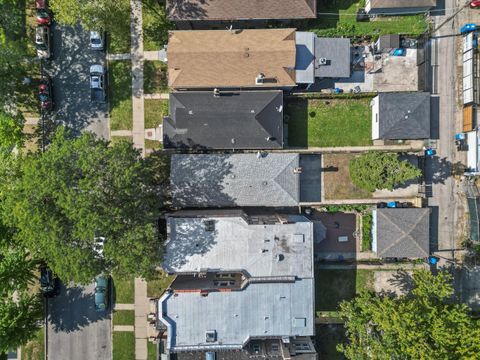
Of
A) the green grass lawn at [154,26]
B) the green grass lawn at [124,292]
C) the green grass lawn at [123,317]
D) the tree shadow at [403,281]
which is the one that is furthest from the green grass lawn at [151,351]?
the green grass lawn at [154,26]

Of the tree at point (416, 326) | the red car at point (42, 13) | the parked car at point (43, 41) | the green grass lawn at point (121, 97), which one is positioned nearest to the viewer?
the tree at point (416, 326)

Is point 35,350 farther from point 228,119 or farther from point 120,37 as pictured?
point 120,37

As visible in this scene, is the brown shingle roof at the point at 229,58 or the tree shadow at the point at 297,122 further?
the tree shadow at the point at 297,122


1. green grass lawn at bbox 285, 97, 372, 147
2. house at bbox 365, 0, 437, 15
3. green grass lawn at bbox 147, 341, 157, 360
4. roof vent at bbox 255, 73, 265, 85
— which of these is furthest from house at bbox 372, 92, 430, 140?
green grass lawn at bbox 147, 341, 157, 360

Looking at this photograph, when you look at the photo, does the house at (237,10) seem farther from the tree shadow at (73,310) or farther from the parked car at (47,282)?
the tree shadow at (73,310)

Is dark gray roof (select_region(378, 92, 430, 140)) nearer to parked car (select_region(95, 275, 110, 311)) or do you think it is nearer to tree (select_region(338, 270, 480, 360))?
tree (select_region(338, 270, 480, 360))

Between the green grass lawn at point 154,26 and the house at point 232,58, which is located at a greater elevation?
the green grass lawn at point 154,26
